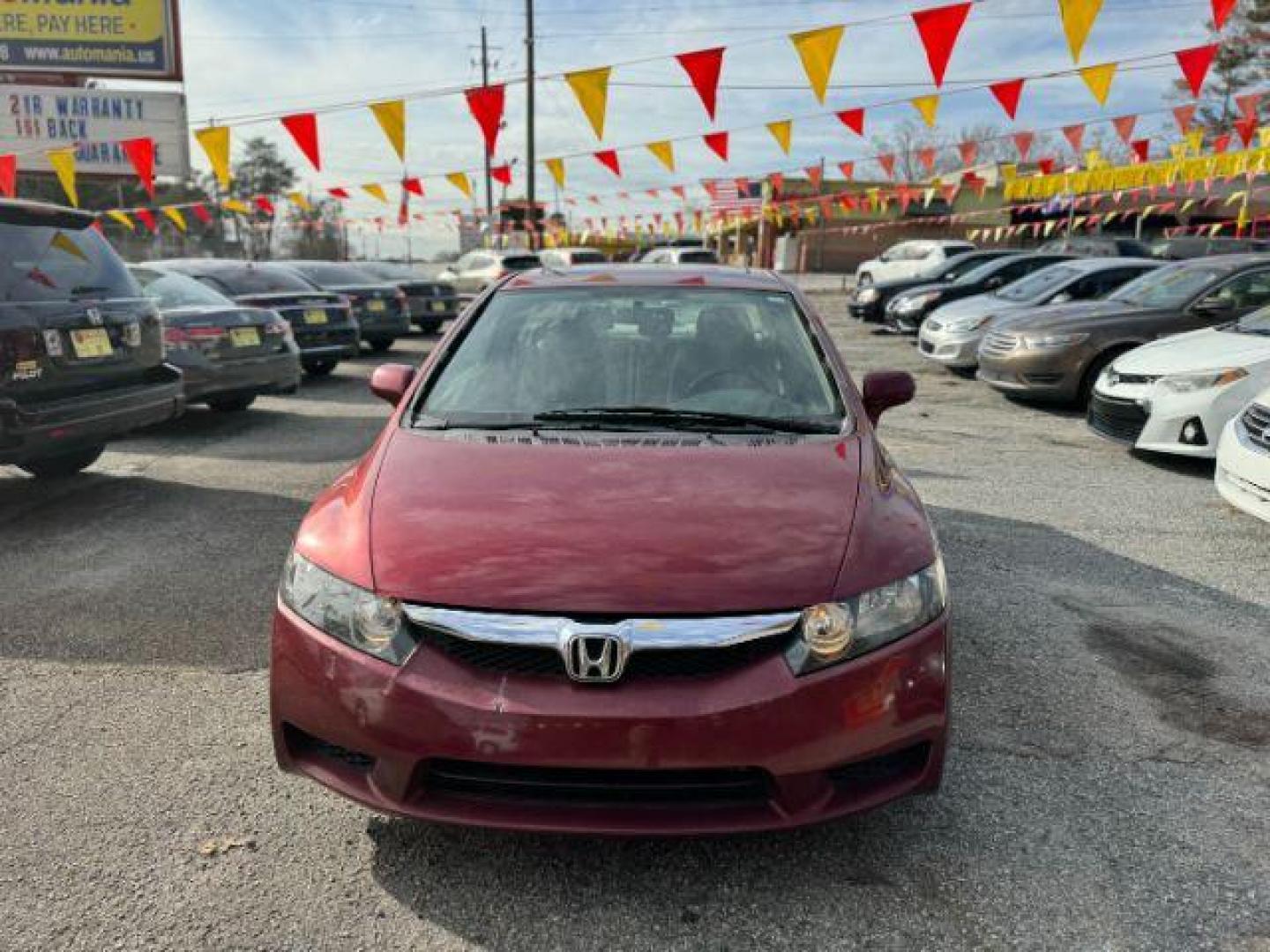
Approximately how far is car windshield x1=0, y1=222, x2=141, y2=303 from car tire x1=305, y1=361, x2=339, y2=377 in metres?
5.38

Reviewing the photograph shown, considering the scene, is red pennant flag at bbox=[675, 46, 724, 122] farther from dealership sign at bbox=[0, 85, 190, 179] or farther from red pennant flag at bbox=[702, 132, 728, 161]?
dealership sign at bbox=[0, 85, 190, 179]

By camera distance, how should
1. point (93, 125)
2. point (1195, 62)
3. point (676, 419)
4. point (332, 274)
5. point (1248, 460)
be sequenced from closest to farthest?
point (676, 419) < point (1248, 460) < point (1195, 62) < point (332, 274) < point (93, 125)

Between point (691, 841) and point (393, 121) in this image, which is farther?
point (393, 121)

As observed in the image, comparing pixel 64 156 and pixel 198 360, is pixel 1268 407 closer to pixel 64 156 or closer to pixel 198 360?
pixel 198 360

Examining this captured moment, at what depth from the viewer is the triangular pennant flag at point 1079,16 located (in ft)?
27.2

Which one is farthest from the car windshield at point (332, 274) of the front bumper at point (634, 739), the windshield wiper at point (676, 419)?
the front bumper at point (634, 739)

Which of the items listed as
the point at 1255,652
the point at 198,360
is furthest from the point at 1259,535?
the point at 198,360

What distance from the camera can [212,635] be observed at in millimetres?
3898

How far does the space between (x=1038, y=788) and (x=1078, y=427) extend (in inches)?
270

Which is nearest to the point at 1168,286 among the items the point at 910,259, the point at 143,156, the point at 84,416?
the point at 84,416

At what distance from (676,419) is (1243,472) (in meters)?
3.91

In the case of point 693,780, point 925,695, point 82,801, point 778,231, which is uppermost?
point 778,231

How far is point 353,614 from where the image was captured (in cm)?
227

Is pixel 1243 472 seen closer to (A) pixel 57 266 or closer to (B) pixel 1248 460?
(B) pixel 1248 460
